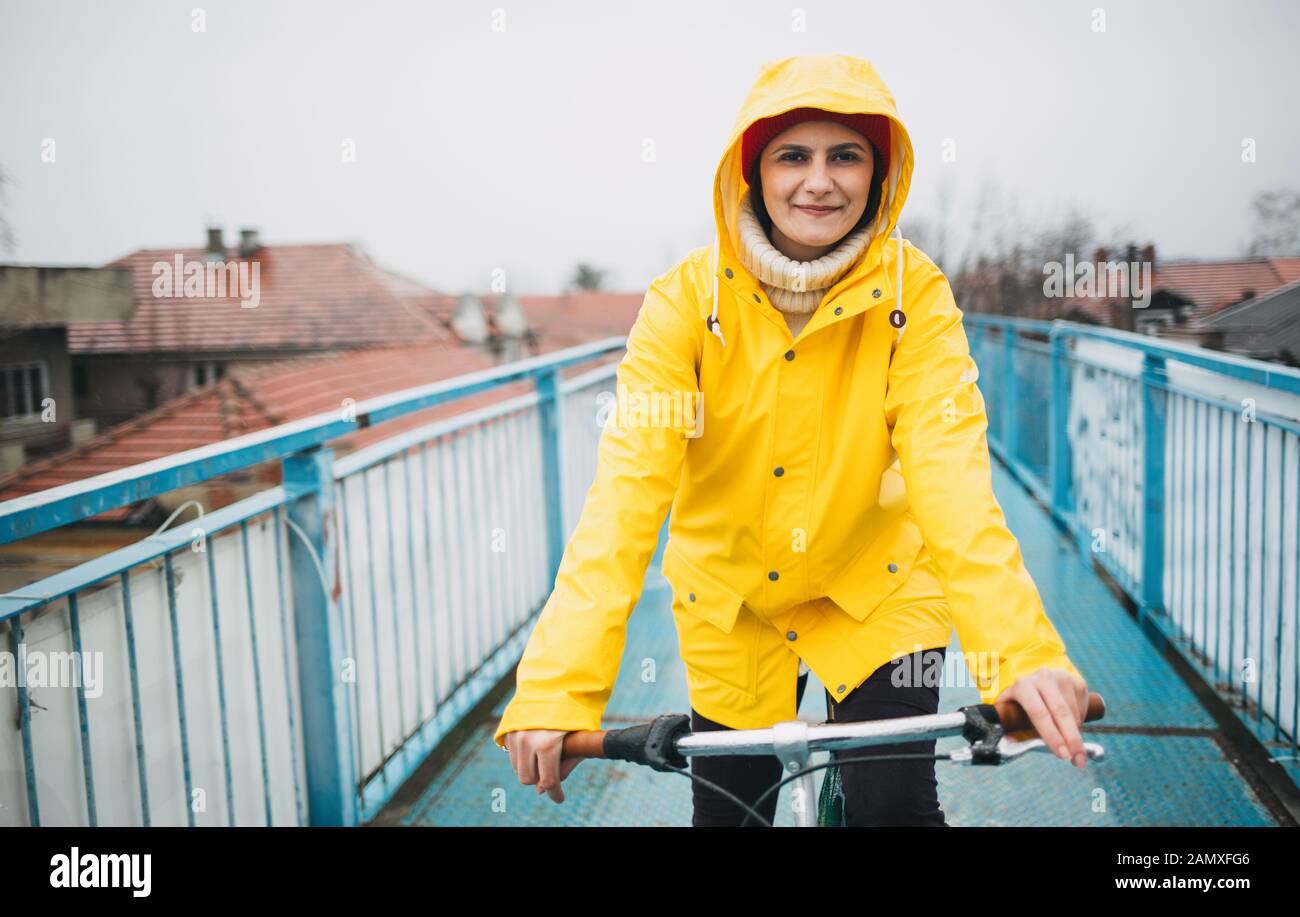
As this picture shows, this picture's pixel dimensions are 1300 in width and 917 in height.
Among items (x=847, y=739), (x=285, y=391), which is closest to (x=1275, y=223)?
(x=847, y=739)

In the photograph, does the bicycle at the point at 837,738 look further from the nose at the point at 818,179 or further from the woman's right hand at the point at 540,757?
the nose at the point at 818,179

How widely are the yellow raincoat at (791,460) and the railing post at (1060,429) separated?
4.02 metres

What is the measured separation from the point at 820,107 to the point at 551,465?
9.02 feet

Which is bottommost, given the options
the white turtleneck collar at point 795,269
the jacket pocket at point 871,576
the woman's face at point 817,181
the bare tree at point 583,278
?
the jacket pocket at point 871,576

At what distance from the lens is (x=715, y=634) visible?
1688mm

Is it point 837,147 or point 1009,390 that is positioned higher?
point 837,147

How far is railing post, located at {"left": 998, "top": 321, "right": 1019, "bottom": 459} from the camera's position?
6.78m

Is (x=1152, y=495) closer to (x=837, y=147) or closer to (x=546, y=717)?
(x=837, y=147)

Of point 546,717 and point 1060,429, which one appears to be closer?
point 546,717

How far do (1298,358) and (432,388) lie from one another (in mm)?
2377

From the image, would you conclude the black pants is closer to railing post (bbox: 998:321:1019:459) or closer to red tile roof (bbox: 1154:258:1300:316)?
red tile roof (bbox: 1154:258:1300:316)

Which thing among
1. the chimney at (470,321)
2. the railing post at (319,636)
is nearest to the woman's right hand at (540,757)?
the railing post at (319,636)

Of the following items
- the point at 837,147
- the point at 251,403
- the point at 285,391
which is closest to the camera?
the point at 837,147

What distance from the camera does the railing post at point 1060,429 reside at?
525cm
